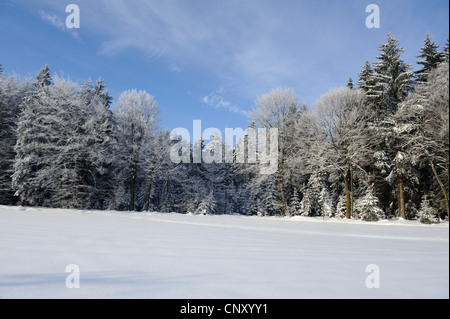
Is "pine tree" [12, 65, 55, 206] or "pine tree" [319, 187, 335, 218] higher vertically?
"pine tree" [12, 65, 55, 206]

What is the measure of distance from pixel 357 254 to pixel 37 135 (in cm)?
2362

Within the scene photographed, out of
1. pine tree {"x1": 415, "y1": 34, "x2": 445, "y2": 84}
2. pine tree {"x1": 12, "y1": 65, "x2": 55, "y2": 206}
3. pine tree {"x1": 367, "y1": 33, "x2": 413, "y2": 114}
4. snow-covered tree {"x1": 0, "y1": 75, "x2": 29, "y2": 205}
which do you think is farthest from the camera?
snow-covered tree {"x1": 0, "y1": 75, "x2": 29, "y2": 205}

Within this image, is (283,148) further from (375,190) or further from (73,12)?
(73,12)

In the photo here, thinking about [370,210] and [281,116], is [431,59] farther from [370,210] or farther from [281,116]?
[281,116]

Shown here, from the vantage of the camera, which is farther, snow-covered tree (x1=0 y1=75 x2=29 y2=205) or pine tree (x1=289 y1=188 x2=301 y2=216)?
pine tree (x1=289 y1=188 x2=301 y2=216)

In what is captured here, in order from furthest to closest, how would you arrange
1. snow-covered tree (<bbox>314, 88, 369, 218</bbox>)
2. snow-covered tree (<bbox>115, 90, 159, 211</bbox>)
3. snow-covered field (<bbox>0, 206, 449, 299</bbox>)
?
snow-covered tree (<bbox>115, 90, 159, 211</bbox>), snow-covered tree (<bbox>314, 88, 369, 218</bbox>), snow-covered field (<bbox>0, 206, 449, 299</bbox>)

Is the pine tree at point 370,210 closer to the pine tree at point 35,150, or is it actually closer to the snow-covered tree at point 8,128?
the pine tree at point 35,150

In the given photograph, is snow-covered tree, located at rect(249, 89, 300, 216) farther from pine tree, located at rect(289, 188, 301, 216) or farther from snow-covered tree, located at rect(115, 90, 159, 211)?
pine tree, located at rect(289, 188, 301, 216)

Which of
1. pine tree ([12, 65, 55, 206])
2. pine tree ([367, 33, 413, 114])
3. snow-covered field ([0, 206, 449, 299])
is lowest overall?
snow-covered field ([0, 206, 449, 299])

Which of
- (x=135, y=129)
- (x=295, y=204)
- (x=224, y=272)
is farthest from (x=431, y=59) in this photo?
(x=295, y=204)

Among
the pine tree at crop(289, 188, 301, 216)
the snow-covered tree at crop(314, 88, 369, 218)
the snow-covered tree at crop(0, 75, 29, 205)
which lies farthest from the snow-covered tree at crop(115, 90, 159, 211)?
the pine tree at crop(289, 188, 301, 216)

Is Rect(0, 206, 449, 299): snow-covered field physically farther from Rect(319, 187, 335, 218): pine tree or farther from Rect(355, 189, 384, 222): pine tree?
Rect(319, 187, 335, 218): pine tree

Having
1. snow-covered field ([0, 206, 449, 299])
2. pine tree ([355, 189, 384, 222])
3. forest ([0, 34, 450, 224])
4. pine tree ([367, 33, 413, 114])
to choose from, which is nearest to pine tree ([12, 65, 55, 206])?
forest ([0, 34, 450, 224])
